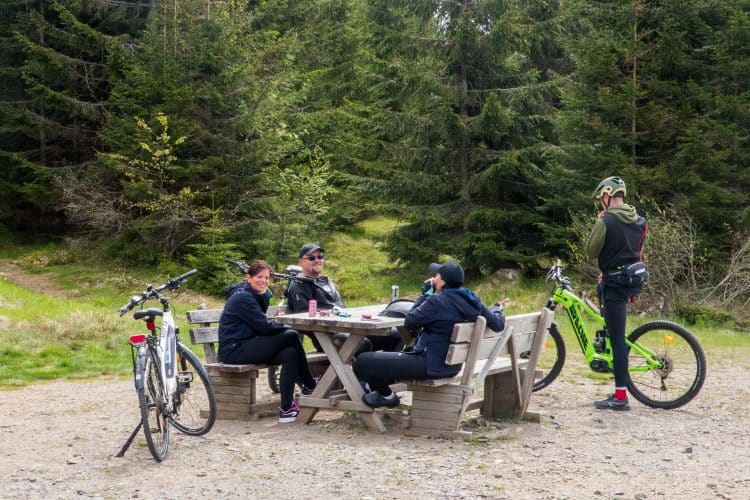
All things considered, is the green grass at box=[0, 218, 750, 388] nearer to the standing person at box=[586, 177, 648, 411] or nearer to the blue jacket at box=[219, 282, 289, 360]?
the standing person at box=[586, 177, 648, 411]

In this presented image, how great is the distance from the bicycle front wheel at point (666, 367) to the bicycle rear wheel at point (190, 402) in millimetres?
3847

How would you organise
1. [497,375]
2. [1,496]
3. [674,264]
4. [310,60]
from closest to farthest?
1. [1,496]
2. [497,375]
3. [674,264]
4. [310,60]

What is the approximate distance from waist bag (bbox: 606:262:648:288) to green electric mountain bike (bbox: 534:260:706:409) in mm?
394

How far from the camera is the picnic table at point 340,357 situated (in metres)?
6.83

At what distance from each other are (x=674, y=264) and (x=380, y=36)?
9.88m

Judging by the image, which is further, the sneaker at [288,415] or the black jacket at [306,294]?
the black jacket at [306,294]

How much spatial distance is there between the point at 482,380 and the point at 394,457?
1.12 meters

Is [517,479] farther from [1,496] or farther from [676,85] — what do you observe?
[676,85]

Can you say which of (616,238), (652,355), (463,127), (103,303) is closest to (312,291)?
(616,238)

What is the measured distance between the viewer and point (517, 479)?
554cm

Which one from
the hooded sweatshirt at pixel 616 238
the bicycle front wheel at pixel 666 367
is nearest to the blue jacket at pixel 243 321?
the hooded sweatshirt at pixel 616 238

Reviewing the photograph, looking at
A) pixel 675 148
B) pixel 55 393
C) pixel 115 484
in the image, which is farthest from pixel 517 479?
pixel 675 148

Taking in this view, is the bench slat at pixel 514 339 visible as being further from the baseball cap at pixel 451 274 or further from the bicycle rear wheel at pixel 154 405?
the bicycle rear wheel at pixel 154 405

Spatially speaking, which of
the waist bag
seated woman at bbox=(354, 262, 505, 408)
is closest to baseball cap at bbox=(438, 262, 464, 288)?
seated woman at bbox=(354, 262, 505, 408)
